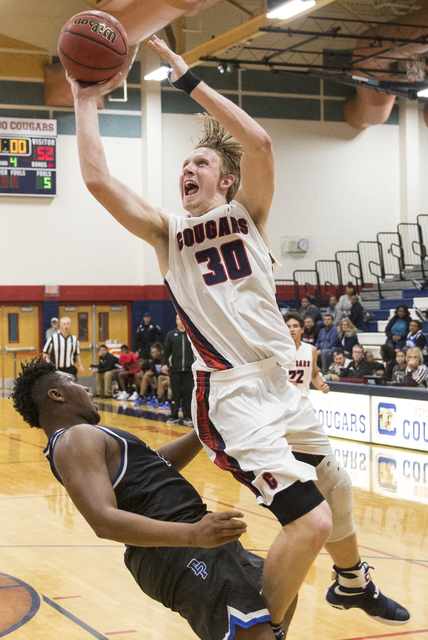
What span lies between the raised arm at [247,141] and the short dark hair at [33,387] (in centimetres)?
95

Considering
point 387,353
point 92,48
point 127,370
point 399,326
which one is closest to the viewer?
point 92,48

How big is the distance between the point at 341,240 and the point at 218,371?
60.0ft

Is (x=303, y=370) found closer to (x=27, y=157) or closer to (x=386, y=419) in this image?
(x=386, y=419)

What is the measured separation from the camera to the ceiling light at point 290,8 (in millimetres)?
12023

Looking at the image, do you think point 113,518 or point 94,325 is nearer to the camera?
point 113,518

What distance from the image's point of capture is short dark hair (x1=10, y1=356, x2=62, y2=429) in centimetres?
276

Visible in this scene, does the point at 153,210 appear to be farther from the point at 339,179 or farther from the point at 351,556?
the point at 339,179

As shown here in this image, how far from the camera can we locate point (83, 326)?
1923cm

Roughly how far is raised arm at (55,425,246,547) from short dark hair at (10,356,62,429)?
349mm

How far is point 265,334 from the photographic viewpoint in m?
2.72

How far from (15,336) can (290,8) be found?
33.8 ft

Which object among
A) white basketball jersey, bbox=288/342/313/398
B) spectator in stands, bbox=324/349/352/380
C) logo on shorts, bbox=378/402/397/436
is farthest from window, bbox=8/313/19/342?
white basketball jersey, bbox=288/342/313/398

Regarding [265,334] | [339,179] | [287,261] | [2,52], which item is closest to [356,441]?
[265,334]

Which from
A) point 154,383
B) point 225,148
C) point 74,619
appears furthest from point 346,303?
point 225,148
